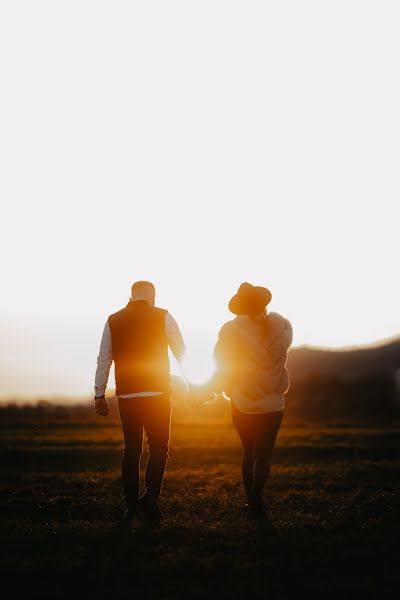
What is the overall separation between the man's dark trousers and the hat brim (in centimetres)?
139

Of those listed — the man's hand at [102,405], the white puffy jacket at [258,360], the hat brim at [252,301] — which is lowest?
the man's hand at [102,405]

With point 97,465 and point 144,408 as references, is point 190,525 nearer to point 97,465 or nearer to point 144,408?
point 144,408

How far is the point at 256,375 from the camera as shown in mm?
8320

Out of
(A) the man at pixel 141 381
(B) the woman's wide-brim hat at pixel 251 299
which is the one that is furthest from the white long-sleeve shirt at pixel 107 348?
(B) the woman's wide-brim hat at pixel 251 299

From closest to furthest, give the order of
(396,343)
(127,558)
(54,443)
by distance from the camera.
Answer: (127,558) < (54,443) < (396,343)

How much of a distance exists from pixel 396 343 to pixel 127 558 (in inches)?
2395

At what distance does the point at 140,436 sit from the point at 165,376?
74cm

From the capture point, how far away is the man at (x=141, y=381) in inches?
320

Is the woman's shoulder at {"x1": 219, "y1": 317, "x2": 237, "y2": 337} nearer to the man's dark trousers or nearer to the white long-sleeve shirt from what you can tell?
the white long-sleeve shirt

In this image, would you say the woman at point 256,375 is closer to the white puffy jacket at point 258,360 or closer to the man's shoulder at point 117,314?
the white puffy jacket at point 258,360

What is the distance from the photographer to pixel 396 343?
64.2 m

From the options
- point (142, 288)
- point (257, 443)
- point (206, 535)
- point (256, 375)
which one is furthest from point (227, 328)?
point (206, 535)

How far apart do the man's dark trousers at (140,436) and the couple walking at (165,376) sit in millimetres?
11

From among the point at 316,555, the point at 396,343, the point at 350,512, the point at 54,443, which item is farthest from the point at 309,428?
the point at 396,343
